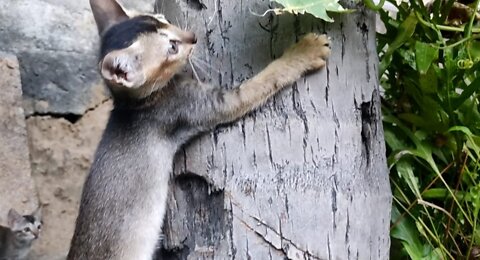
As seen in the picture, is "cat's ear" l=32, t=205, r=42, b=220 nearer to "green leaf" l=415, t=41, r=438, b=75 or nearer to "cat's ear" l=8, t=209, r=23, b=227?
"cat's ear" l=8, t=209, r=23, b=227

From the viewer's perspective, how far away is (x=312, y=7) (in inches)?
68.4

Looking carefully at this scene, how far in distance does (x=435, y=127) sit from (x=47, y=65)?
1.20 m

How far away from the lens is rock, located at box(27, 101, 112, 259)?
8.93ft

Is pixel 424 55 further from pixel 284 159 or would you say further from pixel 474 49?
pixel 284 159

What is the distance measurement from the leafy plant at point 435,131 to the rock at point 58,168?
100 centimetres

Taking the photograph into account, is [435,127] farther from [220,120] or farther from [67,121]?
[67,121]

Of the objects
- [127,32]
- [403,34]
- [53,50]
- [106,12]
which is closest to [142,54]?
[127,32]

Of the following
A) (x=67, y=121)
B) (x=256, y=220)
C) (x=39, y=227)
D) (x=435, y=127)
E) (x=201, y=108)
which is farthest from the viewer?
(x=67, y=121)

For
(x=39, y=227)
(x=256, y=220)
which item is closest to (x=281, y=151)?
(x=256, y=220)

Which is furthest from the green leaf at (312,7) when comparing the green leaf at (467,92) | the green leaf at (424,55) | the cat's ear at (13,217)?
the cat's ear at (13,217)

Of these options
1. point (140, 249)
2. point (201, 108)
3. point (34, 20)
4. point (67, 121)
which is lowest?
point (140, 249)

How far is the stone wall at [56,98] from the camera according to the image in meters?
2.70

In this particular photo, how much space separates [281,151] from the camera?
1.80 m

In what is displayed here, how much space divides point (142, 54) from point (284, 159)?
398mm
